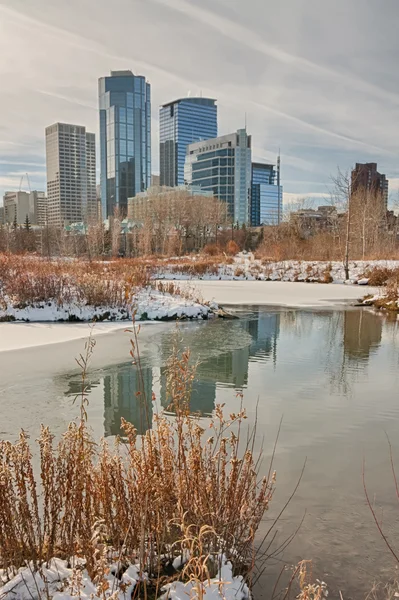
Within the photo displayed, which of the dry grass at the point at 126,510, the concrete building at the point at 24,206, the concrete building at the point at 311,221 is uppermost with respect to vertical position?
the concrete building at the point at 24,206

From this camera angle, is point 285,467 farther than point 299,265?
No

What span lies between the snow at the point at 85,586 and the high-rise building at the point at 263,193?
16806cm

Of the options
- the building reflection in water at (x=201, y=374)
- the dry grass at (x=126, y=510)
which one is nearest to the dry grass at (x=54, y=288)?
the building reflection in water at (x=201, y=374)

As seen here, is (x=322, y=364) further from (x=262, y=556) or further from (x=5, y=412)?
(x=262, y=556)

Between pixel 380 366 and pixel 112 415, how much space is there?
5456 mm

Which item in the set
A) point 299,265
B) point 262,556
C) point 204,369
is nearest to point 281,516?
point 262,556

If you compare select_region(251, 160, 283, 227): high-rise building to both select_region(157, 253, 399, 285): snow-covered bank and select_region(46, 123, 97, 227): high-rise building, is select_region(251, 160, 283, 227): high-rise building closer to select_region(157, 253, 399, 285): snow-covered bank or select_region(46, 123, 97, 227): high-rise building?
select_region(46, 123, 97, 227): high-rise building

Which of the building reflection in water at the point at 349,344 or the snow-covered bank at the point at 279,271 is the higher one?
the snow-covered bank at the point at 279,271

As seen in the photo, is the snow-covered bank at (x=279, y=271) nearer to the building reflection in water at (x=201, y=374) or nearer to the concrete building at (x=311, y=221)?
the concrete building at (x=311, y=221)

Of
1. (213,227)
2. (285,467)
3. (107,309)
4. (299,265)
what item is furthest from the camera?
(213,227)

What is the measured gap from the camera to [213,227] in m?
73.5

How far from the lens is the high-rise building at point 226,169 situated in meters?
141

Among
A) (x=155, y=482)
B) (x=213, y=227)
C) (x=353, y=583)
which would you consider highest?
(x=213, y=227)

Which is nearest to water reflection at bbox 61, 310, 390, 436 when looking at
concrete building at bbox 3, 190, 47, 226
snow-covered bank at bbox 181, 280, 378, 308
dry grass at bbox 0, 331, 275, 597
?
dry grass at bbox 0, 331, 275, 597
